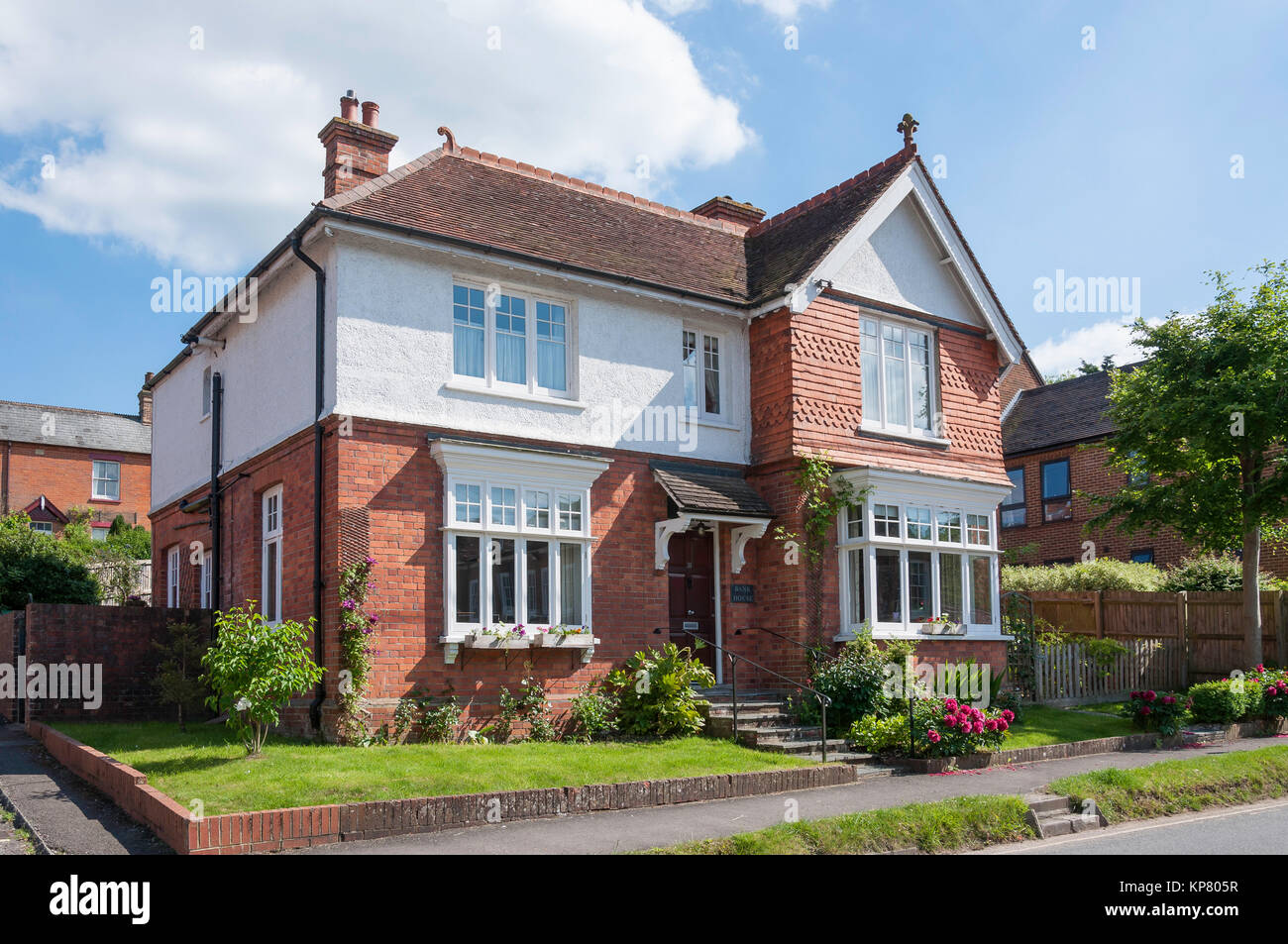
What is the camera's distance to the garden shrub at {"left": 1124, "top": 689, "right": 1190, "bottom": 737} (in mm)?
16797

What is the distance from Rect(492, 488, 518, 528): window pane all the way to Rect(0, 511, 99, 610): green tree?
14582mm

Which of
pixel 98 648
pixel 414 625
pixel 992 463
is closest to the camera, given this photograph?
pixel 414 625

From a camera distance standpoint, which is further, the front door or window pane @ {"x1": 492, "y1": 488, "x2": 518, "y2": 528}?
the front door

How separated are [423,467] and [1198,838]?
9.88m

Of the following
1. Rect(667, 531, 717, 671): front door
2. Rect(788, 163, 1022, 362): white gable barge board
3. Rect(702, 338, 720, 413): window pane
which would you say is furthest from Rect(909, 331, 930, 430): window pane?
Rect(667, 531, 717, 671): front door

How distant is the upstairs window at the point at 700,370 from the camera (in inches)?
697

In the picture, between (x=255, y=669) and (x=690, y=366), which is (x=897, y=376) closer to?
(x=690, y=366)

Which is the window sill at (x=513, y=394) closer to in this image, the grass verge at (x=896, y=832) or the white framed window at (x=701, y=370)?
the white framed window at (x=701, y=370)

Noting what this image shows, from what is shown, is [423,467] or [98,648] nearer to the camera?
[423,467]

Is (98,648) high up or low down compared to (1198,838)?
up

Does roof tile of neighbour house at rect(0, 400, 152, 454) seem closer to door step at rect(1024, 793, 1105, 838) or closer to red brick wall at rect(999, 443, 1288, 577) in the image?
red brick wall at rect(999, 443, 1288, 577)
